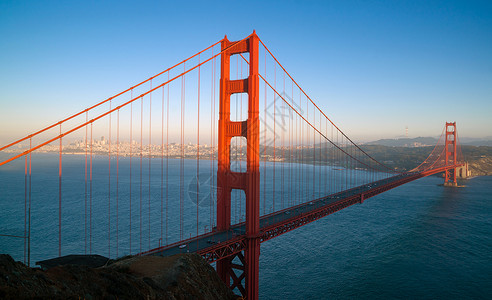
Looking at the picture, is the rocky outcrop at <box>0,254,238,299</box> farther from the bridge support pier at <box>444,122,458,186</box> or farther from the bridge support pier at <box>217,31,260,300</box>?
the bridge support pier at <box>444,122,458,186</box>

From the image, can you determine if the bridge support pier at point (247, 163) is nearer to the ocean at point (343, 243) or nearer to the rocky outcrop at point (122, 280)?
the ocean at point (343, 243)

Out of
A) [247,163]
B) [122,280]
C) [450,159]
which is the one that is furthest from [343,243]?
[450,159]

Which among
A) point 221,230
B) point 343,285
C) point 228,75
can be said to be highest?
point 228,75

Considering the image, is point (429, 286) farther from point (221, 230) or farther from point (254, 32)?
point (254, 32)

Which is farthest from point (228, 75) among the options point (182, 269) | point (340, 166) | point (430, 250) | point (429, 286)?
point (340, 166)

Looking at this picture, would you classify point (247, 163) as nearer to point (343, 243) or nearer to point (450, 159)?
point (343, 243)

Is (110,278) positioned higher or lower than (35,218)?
higher
